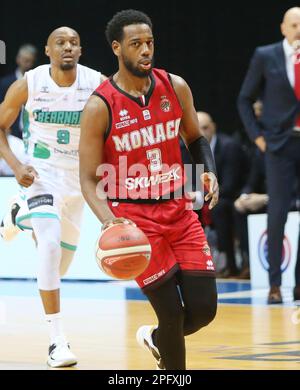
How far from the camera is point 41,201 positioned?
7.21m

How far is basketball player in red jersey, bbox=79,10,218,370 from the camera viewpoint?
5.76 meters

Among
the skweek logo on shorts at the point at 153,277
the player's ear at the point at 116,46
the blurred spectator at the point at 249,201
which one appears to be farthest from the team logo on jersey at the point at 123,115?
the blurred spectator at the point at 249,201

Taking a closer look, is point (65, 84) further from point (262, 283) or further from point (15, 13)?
point (15, 13)

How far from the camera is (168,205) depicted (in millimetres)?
5941

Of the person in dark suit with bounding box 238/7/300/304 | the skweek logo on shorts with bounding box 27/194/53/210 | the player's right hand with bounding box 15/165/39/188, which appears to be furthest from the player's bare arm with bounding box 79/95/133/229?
the person in dark suit with bounding box 238/7/300/304

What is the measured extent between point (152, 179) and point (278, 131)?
4008 mm

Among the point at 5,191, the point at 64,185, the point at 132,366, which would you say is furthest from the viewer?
the point at 5,191

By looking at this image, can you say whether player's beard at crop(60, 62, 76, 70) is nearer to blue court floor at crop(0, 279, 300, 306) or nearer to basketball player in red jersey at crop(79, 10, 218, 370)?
basketball player in red jersey at crop(79, 10, 218, 370)

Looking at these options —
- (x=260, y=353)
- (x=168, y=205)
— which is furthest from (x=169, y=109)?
(x=260, y=353)

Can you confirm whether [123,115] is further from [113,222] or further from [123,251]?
[123,251]

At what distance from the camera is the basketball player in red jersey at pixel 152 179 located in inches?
227

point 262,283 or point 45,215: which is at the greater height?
point 45,215

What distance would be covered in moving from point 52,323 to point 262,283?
4.77 meters

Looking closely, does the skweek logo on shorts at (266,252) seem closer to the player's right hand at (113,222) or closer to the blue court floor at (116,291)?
the blue court floor at (116,291)
